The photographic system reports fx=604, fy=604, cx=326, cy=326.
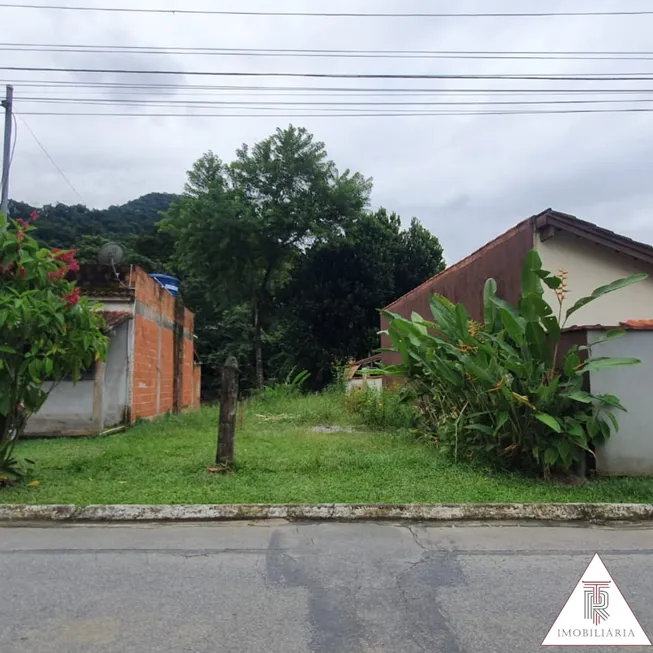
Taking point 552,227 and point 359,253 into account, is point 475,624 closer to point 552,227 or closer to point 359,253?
point 552,227

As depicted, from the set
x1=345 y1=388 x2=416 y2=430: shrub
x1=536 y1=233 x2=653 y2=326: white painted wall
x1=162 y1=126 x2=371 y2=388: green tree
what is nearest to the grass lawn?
x1=345 y1=388 x2=416 y2=430: shrub

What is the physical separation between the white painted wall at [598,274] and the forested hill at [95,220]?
19.5 meters

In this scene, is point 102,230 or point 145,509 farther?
point 102,230

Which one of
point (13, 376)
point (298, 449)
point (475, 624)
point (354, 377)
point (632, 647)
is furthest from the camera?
point (354, 377)

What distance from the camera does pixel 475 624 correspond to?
3379mm

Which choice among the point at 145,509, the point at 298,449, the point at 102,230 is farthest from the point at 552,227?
the point at 102,230

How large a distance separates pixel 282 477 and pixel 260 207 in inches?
777

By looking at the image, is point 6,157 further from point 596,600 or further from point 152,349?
point 596,600

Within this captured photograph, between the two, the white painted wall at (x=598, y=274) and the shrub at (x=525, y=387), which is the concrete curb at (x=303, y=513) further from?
the white painted wall at (x=598, y=274)

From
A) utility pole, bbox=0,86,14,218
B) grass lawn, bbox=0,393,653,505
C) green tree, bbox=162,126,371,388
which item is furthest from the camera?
green tree, bbox=162,126,371,388

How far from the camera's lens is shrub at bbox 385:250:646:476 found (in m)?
6.67

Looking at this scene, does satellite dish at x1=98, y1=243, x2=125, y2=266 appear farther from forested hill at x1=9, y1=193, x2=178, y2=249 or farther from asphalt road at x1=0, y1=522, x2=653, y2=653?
forested hill at x1=9, y1=193, x2=178, y2=249

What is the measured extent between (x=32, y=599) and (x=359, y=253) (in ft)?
79.1

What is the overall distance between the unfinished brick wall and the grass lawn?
10.2 feet
